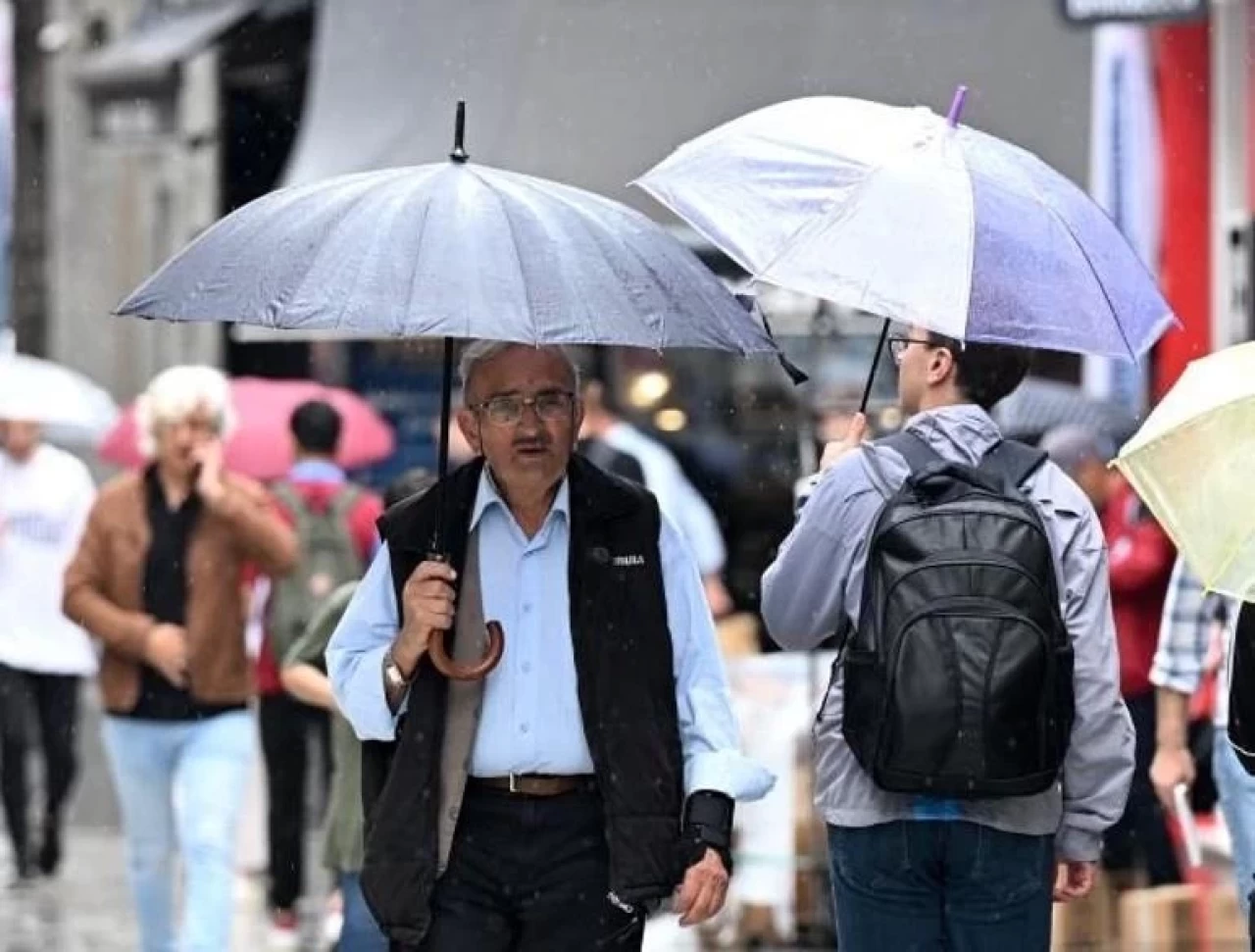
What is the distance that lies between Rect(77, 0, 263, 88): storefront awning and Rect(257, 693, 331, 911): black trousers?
17.2 feet

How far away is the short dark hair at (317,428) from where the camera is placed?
10.7 m

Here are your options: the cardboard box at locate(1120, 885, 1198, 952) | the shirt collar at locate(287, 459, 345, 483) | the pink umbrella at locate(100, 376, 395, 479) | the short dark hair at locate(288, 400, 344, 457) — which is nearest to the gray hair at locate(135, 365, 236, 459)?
the shirt collar at locate(287, 459, 345, 483)

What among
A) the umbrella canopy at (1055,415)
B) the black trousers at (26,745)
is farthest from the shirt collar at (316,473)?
the umbrella canopy at (1055,415)

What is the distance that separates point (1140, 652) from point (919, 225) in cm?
505

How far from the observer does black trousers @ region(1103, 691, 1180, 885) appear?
399 inches

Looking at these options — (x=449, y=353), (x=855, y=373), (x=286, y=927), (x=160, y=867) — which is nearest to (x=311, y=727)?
(x=286, y=927)

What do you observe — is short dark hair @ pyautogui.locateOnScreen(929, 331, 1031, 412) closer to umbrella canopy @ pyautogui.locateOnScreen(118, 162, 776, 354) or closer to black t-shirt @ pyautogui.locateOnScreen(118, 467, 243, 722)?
umbrella canopy @ pyautogui.locateOnScreen(118, 162, 776, 354)

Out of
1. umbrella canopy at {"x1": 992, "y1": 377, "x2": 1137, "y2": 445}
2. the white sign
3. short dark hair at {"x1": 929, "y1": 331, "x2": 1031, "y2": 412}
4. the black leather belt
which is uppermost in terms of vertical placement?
the white sign

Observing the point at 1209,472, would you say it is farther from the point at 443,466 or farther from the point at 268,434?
the point at 268,434

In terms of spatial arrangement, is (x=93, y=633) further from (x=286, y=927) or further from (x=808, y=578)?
(x=808, y=578)

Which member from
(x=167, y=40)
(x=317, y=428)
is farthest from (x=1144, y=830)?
(x=167, y=40)

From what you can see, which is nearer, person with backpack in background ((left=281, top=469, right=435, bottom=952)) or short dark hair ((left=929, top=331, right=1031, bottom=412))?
short dark hair ((left=929, top=331, right=1031, bottom=412))

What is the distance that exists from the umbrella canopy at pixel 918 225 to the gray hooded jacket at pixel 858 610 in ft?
0.95

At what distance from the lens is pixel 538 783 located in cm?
547
